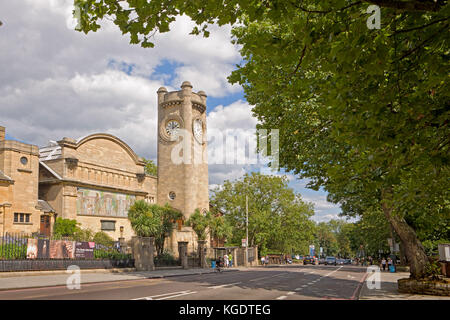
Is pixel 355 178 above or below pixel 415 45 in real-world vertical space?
below

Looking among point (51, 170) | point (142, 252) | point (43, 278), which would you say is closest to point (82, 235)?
point (142, 252)

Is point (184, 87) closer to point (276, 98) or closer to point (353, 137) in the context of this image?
point (276, 98)

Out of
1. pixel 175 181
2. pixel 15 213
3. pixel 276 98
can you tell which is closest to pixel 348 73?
pixel 276 98

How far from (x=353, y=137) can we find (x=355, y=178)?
232 centimetres

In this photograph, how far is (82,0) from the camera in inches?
241

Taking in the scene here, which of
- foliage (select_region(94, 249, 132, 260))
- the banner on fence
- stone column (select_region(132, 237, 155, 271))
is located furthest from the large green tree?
stone column (select_region(132, 237, 155, 271))

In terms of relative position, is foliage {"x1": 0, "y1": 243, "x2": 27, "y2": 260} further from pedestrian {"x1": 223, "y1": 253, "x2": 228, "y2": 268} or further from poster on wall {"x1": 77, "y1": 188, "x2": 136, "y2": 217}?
pedestrian {"x1": 223, "y1": 253, "x2": 228, "y2": 268}

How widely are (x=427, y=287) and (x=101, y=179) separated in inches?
1451

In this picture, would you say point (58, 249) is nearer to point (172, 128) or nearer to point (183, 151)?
point (183, 151)

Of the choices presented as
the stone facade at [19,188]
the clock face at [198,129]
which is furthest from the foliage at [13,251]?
the clock face at [198,129]

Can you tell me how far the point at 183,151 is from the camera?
5228 centimetres

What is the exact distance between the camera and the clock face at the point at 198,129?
52750 mm
